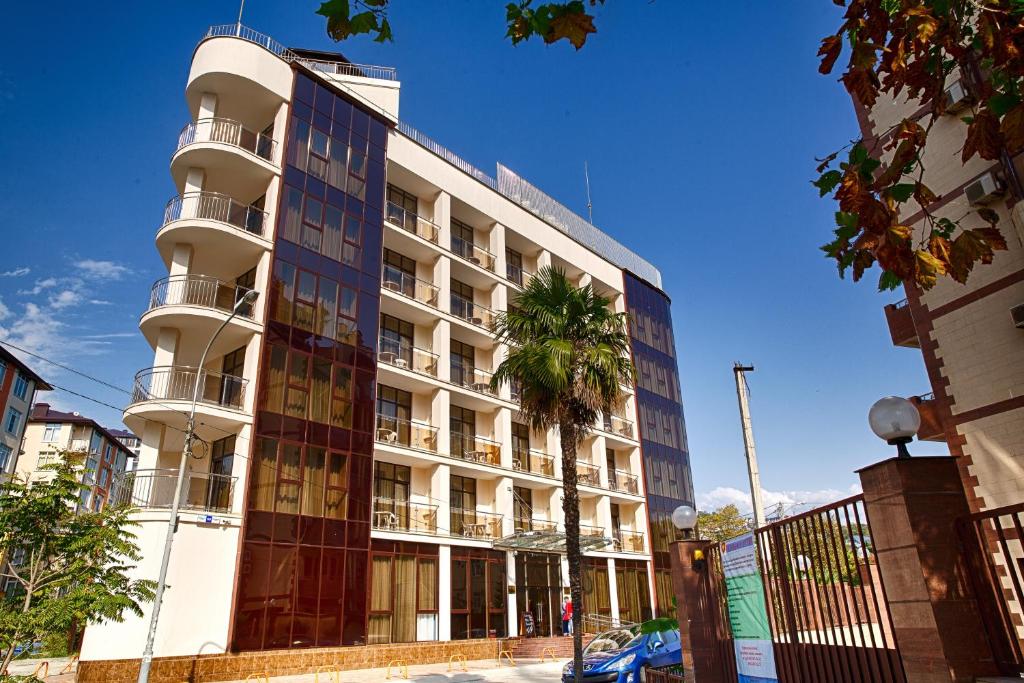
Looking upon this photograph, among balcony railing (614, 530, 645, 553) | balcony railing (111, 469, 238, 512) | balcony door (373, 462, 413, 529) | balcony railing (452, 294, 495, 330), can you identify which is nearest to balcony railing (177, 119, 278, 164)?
balcony railing (452, 294, 495, 330)

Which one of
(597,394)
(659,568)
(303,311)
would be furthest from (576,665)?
(659,568)

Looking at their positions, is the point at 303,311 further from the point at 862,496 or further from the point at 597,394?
the point at 862,496

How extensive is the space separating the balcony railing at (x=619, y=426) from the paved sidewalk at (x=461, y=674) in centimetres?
1627

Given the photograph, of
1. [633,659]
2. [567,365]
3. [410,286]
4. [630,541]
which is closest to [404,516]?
[410,286]

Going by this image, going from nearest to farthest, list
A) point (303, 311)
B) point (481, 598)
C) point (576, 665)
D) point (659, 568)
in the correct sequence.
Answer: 1. point (576, 665)
2. point (303, 311)
3. point (481, 598)
4. point (659, 568)

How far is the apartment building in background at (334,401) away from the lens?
21703mm

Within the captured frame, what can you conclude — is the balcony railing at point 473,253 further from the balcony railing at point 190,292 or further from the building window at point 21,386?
the building window at point 21,386

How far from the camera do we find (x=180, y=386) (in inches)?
906

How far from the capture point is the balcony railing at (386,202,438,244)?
104ft

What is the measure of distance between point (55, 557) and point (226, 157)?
14.8m

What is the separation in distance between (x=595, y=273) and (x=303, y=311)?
74.0ft

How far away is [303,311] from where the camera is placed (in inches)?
989

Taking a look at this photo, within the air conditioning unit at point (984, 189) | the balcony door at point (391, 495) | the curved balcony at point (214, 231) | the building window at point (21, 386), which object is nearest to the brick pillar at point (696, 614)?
the air conditioning unit at point (984, 189)

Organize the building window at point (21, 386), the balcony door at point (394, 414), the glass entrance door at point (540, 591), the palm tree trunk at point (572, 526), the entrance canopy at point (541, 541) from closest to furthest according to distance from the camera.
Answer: the palm tree trunk at point (572, 526) < the balcony door at point (394, 414) < the entrance canopy at point (541, 541) < the glass entrance door at point (540, 591) < the building window at point (21, 386)
